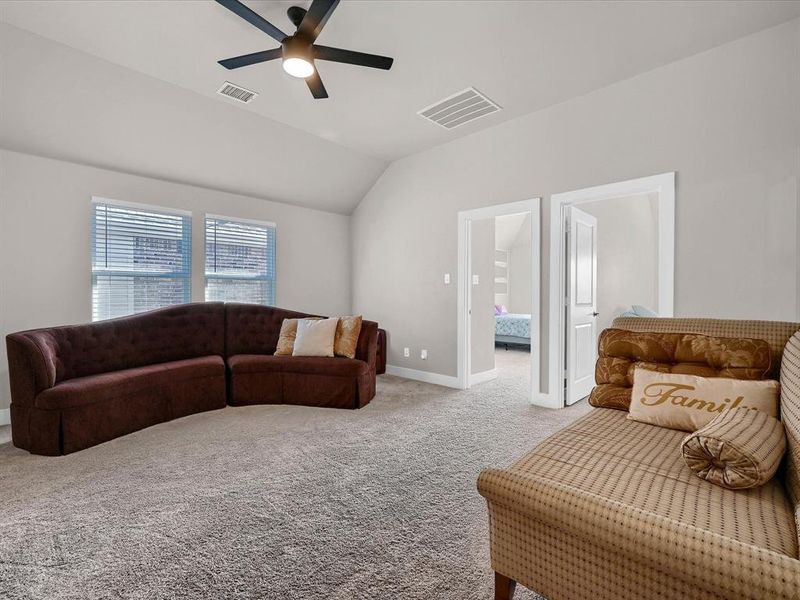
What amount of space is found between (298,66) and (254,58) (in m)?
0.29

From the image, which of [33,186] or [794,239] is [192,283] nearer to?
[33,186]

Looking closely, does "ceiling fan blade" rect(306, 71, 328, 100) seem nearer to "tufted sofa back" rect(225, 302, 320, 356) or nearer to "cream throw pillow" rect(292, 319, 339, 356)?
"cream throw pillow" rect(292, 319, 339, 356)

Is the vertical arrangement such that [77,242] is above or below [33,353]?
above

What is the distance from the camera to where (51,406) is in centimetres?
264

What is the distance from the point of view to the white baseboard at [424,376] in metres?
4.61

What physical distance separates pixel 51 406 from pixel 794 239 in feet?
16.9

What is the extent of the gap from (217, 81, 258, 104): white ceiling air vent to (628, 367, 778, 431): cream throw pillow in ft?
12.1

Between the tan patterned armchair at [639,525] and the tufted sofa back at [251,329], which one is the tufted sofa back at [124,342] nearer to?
the tufted sofa back at [251,329]

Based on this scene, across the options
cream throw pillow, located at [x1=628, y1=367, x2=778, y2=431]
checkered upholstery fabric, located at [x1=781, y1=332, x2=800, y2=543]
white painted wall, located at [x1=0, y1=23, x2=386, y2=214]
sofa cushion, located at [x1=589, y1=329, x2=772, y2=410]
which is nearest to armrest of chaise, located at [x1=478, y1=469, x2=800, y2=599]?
checkered upholstery fabric, located at [x1=781, y1=332, x2=800, y2=543]

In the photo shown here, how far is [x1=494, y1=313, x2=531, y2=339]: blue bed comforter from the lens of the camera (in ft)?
23.2

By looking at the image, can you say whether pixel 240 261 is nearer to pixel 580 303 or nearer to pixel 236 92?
pixel 236 92

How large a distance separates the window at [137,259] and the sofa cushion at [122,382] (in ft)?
2.97

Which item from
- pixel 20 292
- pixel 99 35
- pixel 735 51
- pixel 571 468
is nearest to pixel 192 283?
pixel 20 292

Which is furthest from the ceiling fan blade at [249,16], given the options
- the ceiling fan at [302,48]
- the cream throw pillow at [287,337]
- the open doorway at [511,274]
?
the open doorway at [511,274]
